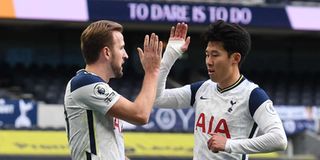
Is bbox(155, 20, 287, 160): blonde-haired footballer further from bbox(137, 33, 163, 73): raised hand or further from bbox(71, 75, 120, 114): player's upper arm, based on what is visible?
bbox(71, 75, 120, 114): player's upper arm

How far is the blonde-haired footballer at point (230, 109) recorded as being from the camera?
16.0 ft

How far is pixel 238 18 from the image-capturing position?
18516mm

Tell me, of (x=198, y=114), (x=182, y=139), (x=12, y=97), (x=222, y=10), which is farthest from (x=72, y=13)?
(x=198, y=114)

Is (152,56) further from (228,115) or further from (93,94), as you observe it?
(228,115)

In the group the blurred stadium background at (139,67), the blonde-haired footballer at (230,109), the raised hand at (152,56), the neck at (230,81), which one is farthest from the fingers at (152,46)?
the blurred stadium background at (139,67)

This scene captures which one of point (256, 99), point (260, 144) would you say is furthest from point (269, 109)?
point (260, 144)

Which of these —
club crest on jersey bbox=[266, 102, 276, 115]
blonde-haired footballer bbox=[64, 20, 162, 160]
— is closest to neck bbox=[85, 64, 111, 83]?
blonde-haired footballer bbox=[64, 20, 162, 160]

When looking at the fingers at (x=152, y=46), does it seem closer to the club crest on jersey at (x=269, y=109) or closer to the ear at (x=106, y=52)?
the ear at (x=106, y=52)

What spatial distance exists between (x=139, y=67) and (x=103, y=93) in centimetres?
1662

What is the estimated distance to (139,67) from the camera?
69.6 ft

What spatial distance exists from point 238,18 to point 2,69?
5501mm

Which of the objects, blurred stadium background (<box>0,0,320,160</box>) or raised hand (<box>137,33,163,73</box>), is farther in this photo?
blurred stadium background (<box>0,0,320,160</box>)

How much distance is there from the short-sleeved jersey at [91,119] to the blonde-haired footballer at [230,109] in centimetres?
60

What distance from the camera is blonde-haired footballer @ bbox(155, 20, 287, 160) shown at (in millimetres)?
4863
